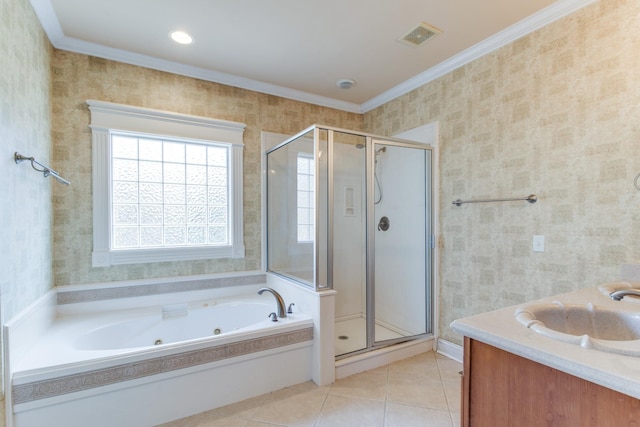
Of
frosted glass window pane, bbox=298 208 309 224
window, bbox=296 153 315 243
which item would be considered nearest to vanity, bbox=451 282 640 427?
window, bbox=296 153 315 243

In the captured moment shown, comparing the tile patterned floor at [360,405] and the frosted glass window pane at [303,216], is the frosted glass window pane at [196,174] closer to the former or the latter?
the frosted glass window pane at [303,216]

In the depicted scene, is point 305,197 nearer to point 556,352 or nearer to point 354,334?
point 354,334

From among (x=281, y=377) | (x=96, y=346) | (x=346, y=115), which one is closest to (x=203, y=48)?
(x=346, y=115)

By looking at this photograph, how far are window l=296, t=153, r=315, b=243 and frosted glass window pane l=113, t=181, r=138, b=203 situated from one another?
4.51 ft

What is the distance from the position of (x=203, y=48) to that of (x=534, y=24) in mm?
2375

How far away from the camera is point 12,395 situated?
4.97ft

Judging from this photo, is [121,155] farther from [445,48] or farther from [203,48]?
[445,48]

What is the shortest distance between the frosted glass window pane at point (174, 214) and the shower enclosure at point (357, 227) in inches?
31.2

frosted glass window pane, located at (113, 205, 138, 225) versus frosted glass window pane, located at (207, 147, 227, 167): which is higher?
frosted glass window pane, located at (207, 147, 227, 167)

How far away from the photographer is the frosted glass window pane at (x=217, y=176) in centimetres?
295

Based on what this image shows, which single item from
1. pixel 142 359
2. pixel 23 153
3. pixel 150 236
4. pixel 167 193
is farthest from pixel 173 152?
pixel 142 359

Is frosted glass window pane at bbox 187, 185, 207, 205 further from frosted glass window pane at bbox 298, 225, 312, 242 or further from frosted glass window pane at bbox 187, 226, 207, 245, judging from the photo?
frosted glass window pane at bbox 298, 225, 312, 242

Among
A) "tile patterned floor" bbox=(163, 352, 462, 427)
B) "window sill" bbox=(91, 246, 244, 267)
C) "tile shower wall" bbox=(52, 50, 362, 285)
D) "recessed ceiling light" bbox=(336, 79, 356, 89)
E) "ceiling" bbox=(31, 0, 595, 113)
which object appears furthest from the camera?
"recessed ceiling light" bbox=(336, 79, 356, 89)

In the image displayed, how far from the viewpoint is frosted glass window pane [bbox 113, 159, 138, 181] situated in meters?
2.56
